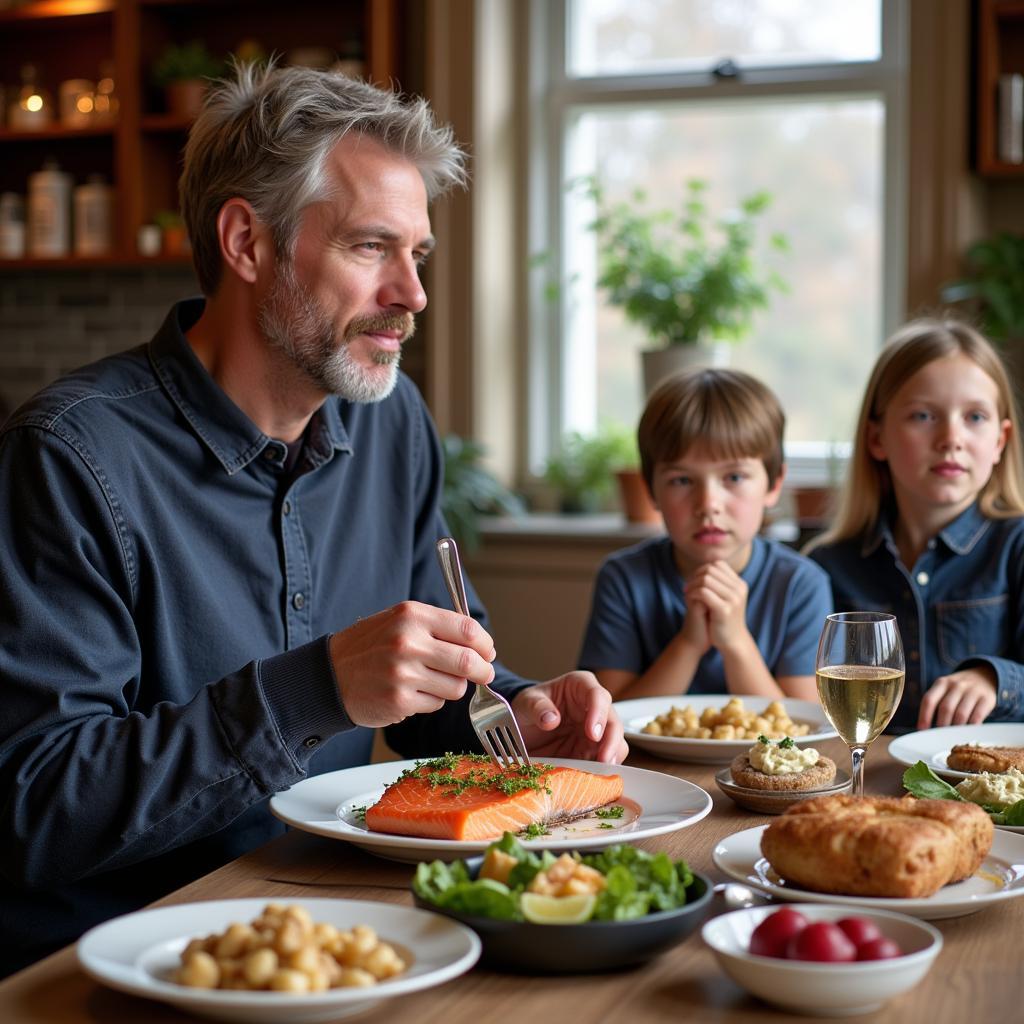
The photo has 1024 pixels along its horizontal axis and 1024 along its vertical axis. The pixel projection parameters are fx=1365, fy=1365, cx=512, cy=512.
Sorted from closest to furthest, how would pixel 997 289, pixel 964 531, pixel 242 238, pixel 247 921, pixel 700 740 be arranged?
1. pixel 247 921
2. pixel 700 740
3. pixel 242 238
4. pixel 964 531
5. pixel 997 289

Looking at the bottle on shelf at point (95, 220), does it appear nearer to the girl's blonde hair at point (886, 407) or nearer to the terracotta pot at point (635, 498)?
the terracotta pot at point (635, 498)

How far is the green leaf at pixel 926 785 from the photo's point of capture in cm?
134

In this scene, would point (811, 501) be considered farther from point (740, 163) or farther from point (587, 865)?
point (587, 865)

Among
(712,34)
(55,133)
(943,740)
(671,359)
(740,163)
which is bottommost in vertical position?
(943,740)

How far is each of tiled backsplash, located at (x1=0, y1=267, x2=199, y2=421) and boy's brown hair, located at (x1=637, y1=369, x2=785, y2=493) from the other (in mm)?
2577

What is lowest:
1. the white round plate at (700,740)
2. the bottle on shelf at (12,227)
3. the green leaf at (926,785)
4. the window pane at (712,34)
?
the white round plate at (700,740)

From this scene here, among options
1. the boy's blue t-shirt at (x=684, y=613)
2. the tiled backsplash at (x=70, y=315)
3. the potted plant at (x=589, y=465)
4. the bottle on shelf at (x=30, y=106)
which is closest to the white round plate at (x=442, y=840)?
the boy's blue t-shirt at (x=684, y=613)

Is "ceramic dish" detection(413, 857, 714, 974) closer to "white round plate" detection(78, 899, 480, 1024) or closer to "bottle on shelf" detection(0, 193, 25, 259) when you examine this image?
"white round plate" detection(78, 899, 480, 1024)

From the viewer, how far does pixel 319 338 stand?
1.77m

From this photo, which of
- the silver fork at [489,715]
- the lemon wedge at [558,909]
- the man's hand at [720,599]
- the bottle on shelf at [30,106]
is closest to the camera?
the lemon wedge at [558,909]

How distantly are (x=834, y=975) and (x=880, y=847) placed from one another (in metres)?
0.19

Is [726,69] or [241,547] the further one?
[726,69]

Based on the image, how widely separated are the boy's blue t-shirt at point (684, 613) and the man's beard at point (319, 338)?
690mm

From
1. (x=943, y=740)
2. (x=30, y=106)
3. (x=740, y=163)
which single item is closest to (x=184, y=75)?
(x=30, y=106)
